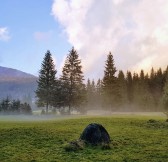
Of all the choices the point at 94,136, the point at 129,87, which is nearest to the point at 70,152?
the point at 94,136

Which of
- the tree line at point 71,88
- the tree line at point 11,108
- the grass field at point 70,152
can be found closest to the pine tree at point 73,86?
the tree line at point 71,88

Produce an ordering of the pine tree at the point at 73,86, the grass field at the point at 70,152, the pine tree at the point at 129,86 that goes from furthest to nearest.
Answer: the pine tree at the point at 129,86
the pine tree at the point at 73,86
the grass field at the point at 70,152

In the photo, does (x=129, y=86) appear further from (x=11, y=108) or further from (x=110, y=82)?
(x=11, y=108)

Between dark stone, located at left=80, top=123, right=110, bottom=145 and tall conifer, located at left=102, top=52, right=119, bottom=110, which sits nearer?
dark stone, located at left=80, top=123, right=110, bottom=145

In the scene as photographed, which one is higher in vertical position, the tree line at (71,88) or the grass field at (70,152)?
the tree line at (71,88)

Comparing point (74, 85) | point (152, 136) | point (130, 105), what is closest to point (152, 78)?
point (130, 105)

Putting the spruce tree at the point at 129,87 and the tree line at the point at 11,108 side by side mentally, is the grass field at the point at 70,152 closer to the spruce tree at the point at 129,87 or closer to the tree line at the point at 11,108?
the tree line at the point at 11,108

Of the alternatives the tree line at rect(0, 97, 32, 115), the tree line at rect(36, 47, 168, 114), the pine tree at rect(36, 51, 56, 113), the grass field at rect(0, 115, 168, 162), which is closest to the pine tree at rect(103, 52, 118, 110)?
the tree line at rect(36, 47, 168, 114)

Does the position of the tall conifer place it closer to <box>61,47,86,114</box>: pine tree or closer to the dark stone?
<box>61,47,86,114</box>: pine tree

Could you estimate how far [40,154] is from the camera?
803 inches

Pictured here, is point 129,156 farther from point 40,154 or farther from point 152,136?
point 152,136

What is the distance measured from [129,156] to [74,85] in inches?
2166

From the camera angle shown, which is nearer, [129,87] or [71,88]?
[71,88]

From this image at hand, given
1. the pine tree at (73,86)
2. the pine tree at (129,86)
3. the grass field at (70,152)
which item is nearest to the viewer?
the grass field at (70,152)
